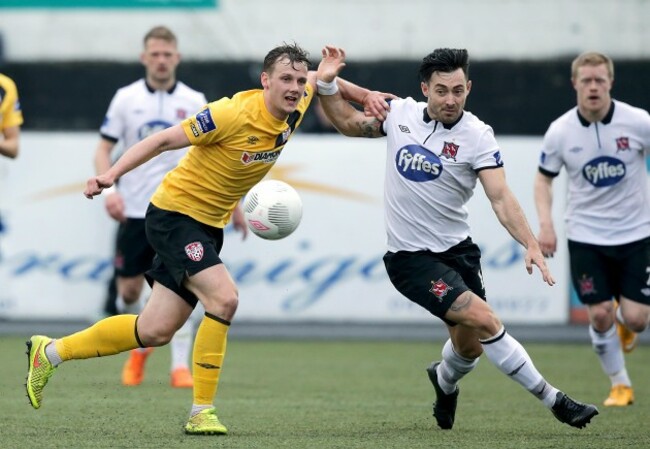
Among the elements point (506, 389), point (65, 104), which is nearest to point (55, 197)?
point (65, 104)

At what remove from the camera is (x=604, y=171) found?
930 centimetres

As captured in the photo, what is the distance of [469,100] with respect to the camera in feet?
52.7

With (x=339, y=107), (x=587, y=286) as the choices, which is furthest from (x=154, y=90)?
(x=587, y=286)

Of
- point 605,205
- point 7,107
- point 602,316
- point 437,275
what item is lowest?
point 602,316

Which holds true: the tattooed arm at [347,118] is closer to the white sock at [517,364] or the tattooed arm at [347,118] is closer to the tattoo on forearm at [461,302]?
the tattoo on forearm at [461,302]

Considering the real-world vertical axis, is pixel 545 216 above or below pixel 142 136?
below

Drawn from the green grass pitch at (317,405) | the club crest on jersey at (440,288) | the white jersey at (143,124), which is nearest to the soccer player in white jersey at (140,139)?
the white jersey at (143,124)

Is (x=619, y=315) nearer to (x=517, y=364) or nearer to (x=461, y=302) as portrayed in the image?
(x=517, y=364)

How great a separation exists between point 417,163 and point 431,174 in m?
0.09

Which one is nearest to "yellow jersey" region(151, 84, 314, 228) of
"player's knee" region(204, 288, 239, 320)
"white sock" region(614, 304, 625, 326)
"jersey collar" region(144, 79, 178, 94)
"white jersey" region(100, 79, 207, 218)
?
"player's knee" region(204, 288, 239, 320)

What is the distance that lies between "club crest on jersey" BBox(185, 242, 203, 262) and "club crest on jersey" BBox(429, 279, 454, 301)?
3.94 ft

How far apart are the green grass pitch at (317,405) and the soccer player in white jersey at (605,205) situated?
1.84 ft

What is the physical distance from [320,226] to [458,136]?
714 centimetres

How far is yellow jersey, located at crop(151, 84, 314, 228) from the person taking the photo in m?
7.34
